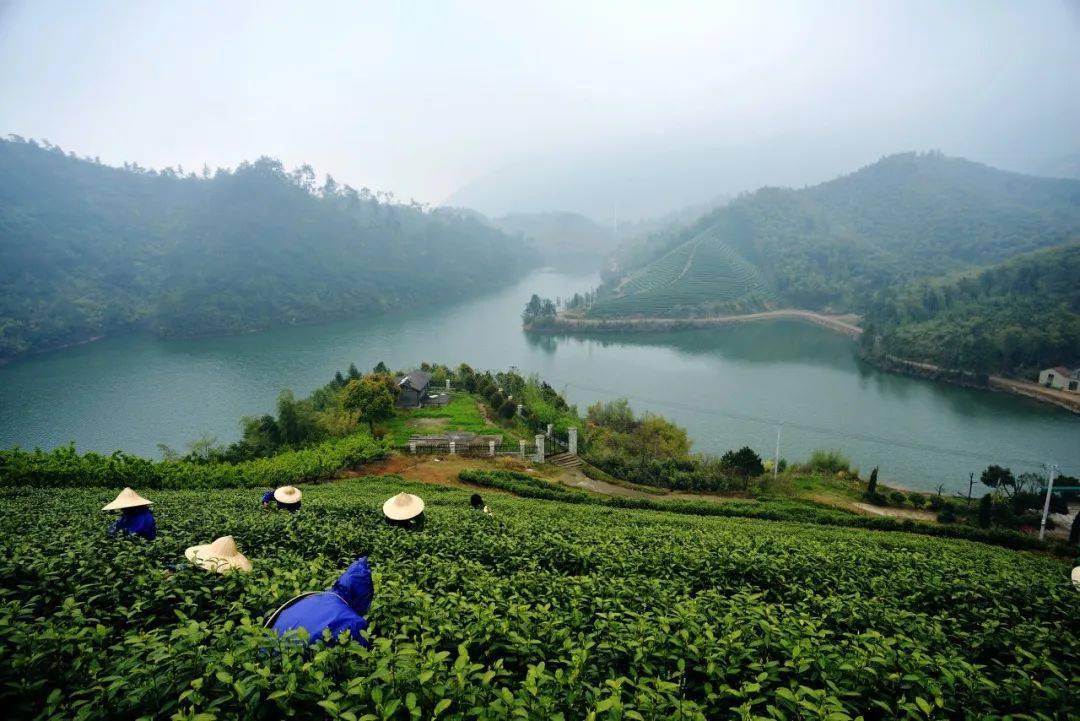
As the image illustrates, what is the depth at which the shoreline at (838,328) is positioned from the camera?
3709 centimetres

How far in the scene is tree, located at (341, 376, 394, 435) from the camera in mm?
22297

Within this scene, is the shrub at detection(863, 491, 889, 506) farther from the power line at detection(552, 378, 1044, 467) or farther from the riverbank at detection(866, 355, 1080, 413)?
the riverbank at detection(866, 355, 1080, 413)

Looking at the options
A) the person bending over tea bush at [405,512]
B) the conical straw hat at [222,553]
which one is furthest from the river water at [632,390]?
the conical straw hat at [222,553]

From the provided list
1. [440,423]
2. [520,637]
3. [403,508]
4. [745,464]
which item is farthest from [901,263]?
A: [520,637]

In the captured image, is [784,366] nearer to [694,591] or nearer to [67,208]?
[694,591]

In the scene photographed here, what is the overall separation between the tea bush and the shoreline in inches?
1757

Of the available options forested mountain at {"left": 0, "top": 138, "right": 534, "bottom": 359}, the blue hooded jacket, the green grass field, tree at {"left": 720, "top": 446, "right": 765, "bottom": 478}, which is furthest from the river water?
the blue hooded jacket

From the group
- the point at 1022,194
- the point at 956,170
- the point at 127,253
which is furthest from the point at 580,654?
the point at 956,170

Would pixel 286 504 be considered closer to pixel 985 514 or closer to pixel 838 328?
pixel 985 514

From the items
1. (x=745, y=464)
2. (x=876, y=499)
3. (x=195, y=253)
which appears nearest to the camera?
(x=876, y=499)

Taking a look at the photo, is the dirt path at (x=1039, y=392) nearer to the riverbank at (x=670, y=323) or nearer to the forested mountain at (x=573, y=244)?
the riverbank at (x=670, y=323)

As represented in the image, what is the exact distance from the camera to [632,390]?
39.6 m

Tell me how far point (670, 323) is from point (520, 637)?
218 feet

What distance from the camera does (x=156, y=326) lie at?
201 ft
